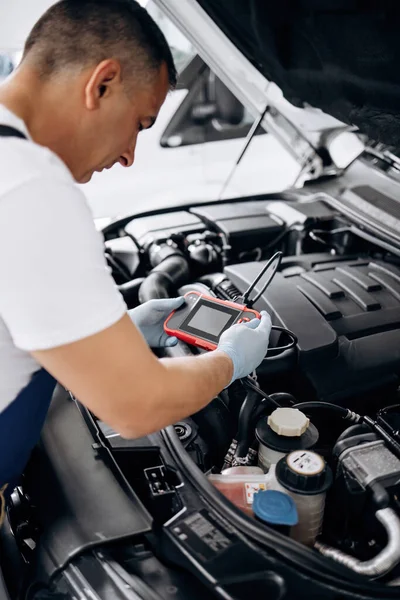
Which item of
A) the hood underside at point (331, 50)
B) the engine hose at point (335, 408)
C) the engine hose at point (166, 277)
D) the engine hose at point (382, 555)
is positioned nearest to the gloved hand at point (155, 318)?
the engine hose at point (166, 277)

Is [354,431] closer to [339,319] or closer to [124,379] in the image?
[339,319]

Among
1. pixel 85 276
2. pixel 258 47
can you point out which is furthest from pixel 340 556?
pixel 258 47

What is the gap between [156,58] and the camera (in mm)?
835

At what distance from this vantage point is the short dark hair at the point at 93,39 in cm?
79

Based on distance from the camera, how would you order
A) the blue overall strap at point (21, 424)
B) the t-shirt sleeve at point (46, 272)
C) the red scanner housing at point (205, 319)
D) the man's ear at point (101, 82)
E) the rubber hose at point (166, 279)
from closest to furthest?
the t-shirt sleeve at point (46, 272) → the man's ear at point (101, 82) → the blue overall strap at point (21, 424) → the red scanner housing at point (205, 319) → the rubber hose at point (166, 279)

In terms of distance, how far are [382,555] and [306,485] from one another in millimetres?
142

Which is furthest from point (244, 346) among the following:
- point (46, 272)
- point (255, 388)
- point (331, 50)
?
point (331, 50)

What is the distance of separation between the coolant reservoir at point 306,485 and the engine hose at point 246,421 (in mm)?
144

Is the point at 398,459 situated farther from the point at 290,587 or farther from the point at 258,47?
the point at 258,47

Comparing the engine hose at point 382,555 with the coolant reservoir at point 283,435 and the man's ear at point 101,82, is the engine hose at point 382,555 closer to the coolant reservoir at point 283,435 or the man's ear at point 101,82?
the coolant reservoir at point 283,435

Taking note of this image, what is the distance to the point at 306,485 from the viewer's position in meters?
0.89

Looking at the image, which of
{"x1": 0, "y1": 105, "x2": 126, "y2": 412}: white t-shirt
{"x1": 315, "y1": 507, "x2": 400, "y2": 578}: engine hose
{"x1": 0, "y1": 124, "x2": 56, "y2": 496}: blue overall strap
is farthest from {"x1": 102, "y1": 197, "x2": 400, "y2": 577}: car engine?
{"x1": 0, "y1": 105, "x2": 126, "y2": 412}: white t-shirt

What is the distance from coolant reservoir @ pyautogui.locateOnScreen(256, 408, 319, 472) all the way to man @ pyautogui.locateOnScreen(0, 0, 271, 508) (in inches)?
4.2

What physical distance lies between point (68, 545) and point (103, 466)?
0.15 m
